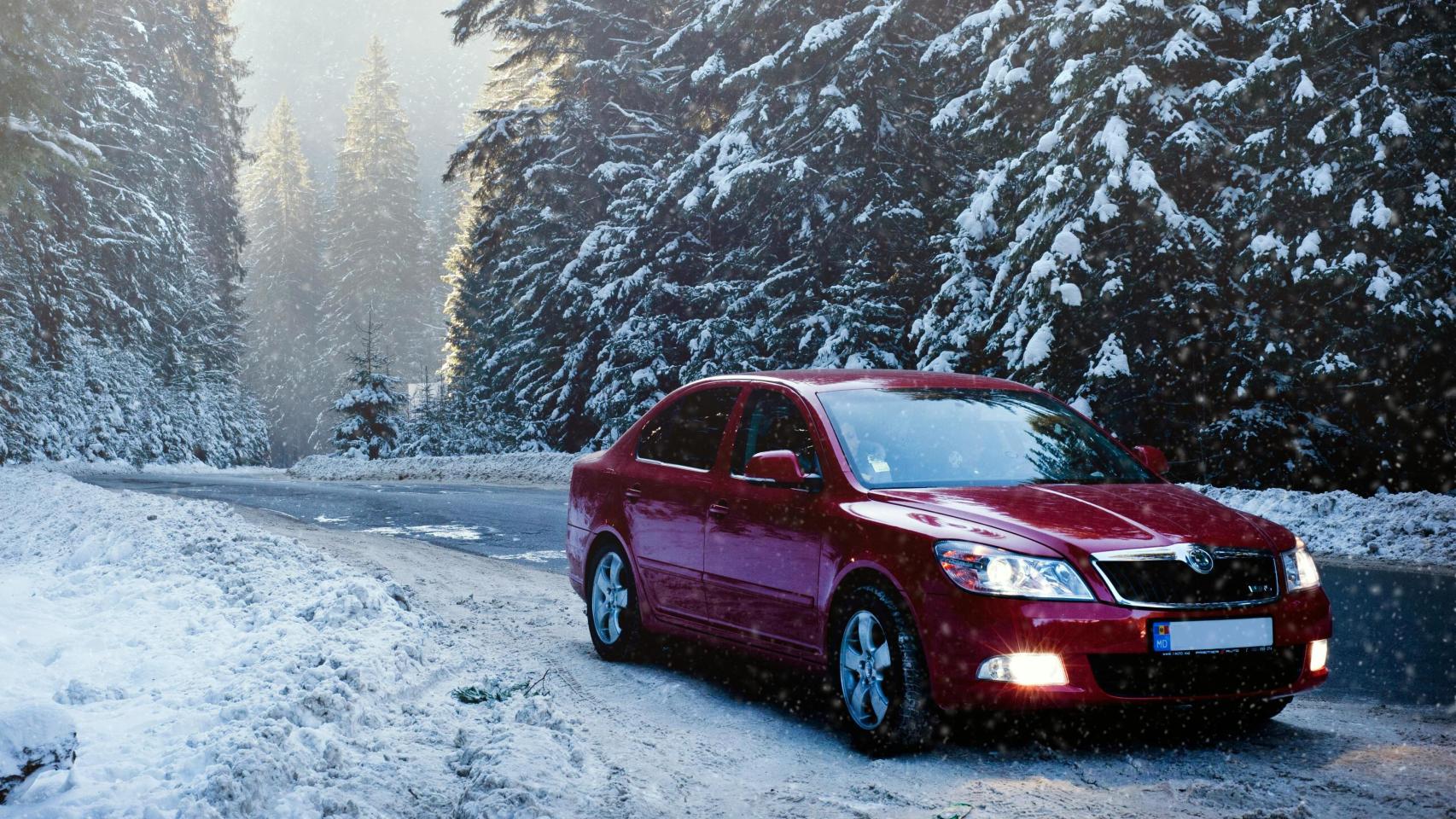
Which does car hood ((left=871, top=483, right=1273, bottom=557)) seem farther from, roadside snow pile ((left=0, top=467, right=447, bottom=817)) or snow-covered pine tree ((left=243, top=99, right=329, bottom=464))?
snow-covered pine tree ((left=243, top=99, right=329, bottom=464))

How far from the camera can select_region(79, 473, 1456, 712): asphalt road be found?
23.3 ft

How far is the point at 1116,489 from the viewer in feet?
19.5

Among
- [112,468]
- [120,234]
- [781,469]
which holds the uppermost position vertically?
[120,234]

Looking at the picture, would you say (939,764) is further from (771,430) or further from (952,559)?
(771,430)

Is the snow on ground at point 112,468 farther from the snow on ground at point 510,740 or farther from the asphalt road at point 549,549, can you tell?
the snow on ground at point 510,740

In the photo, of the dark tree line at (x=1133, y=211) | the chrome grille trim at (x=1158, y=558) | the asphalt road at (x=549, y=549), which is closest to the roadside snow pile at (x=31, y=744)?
the chrome grille trim at (x=1158, y=558)

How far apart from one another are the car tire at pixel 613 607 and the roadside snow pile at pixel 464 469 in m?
19.1

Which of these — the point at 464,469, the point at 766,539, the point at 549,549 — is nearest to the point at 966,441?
the point at 766,539

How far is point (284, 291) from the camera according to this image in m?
96.4

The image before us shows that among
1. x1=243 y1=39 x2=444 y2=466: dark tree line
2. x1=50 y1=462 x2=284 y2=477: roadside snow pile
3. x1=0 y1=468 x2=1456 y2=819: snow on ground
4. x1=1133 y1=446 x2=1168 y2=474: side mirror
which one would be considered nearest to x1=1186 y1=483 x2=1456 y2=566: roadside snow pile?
x1=1133 y1=446 x2=1168 y2=474: side mirror

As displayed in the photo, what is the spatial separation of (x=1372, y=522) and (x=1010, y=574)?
863cm

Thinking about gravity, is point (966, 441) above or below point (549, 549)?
above

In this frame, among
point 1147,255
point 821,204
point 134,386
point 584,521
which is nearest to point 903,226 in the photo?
point 821,204

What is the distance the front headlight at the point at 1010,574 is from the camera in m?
5.01
